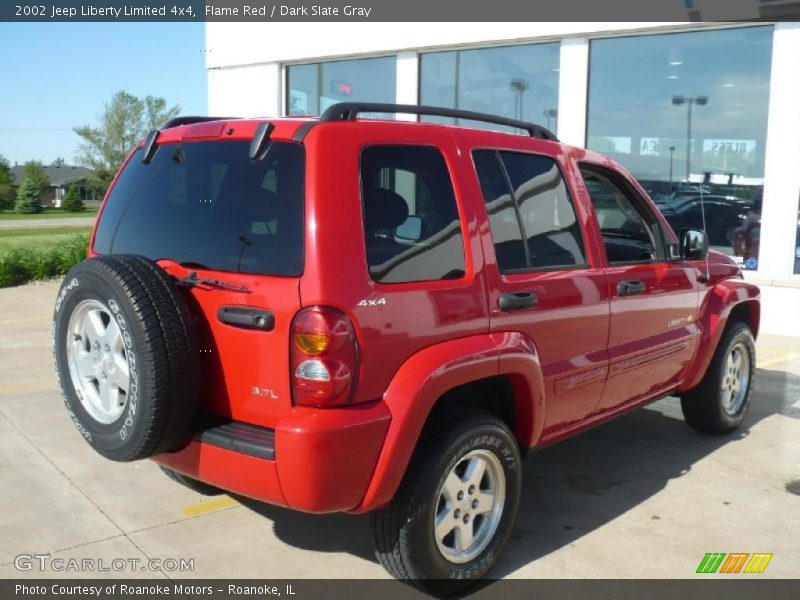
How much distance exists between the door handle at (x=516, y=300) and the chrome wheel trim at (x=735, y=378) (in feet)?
8.09

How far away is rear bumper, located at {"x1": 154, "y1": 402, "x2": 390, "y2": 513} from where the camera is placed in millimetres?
2797

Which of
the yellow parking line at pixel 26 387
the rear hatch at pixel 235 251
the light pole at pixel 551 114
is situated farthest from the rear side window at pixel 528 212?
the light pole at pixel 551 114

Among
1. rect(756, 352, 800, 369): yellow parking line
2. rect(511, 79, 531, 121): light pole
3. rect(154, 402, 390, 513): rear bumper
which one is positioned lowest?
rect(756, 352, 800, 369): yellow parking line

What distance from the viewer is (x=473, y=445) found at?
10.8 feet

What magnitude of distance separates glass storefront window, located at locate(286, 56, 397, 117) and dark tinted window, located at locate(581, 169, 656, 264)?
8.07m

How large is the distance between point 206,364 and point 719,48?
868 cm

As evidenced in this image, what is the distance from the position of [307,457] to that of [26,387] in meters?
4.50

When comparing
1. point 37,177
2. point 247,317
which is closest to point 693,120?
point 247,317

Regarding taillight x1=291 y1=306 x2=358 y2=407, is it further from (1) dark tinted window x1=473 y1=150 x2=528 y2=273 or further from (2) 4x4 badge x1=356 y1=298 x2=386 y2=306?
(1) dark tinted window x1=473 y1=150 x2=528 y2=273

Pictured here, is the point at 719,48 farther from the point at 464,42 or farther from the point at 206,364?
the point at 206,364

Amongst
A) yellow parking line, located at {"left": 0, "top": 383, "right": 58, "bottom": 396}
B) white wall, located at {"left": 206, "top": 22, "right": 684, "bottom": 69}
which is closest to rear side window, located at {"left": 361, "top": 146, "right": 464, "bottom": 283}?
yellow parking line, located at {"left": 0, "top": 383, "right": 58, "bottom": 396}

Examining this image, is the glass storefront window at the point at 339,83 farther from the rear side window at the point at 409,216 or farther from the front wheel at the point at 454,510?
the front wheel at the point at 454,510

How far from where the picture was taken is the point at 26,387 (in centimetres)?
643

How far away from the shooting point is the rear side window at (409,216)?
3.06 metres
